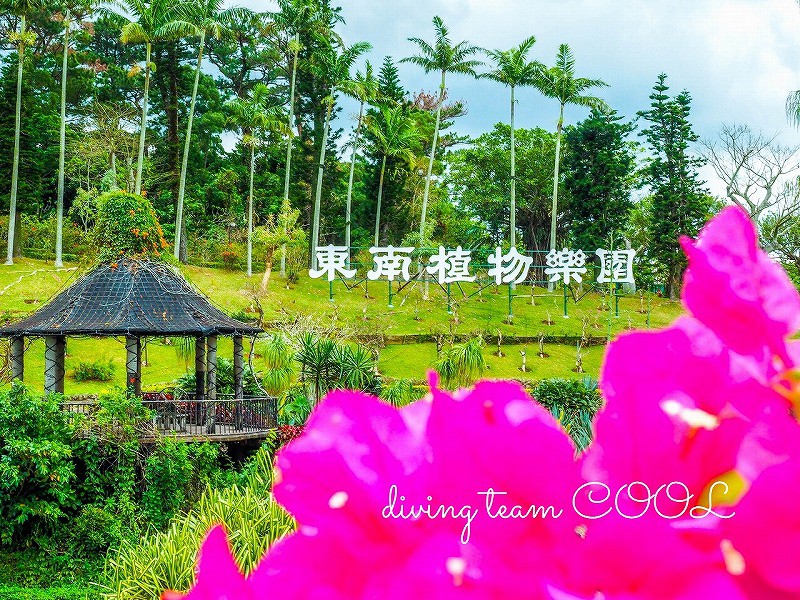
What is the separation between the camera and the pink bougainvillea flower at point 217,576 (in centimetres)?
30

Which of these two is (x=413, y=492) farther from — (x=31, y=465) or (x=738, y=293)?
(x=31, y=465)

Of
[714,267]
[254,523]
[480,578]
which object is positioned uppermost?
[714,267]

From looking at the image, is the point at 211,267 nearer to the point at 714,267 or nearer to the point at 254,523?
the point at 254,523

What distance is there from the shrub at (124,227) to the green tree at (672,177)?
18.4m

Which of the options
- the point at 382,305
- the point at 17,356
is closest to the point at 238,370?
the point at 17,356

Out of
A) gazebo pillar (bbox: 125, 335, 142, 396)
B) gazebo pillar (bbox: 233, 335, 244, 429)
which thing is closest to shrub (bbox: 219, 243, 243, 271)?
gazebo pillar (bbox: 233, 335, 244, 429)

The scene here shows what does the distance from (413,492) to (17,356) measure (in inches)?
492

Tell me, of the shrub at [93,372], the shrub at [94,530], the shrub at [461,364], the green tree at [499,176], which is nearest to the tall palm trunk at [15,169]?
the shrub at [93,372]

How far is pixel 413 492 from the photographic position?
0.31 m

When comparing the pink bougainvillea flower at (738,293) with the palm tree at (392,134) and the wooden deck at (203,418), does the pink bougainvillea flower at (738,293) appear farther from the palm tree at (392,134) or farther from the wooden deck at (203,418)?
the palm tree at (392,134)

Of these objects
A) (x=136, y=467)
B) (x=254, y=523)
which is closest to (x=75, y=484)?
(x=136, y=467)

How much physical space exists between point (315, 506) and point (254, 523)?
4.18 meters

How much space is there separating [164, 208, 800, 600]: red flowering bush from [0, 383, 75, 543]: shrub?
993 cm

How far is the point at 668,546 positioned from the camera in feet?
0.88
